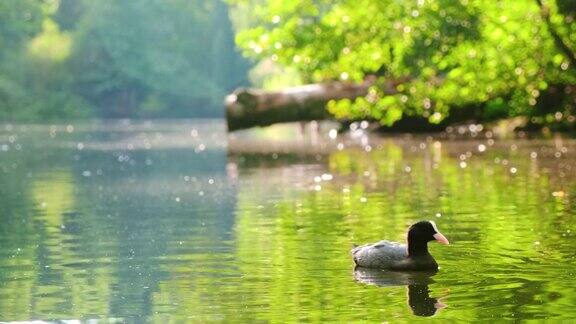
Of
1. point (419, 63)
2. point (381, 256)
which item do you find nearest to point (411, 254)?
point (381, 256)

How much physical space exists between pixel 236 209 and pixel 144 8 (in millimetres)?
116032

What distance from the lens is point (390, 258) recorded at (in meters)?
13.7

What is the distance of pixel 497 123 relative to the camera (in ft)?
151

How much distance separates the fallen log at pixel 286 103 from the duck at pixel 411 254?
3090 cm

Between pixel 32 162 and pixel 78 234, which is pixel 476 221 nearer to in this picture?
pixel 78 234

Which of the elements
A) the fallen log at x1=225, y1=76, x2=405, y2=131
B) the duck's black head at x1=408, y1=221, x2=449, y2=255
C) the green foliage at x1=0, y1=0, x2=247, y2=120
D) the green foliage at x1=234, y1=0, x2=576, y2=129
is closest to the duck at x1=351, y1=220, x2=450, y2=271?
the duck's black head at x1=408, y1=221, x2=449, y2=255

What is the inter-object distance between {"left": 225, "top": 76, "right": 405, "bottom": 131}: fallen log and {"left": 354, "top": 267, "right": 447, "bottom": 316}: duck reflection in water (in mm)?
31150

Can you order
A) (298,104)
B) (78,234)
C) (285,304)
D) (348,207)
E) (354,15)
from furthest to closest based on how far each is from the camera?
(298,104)
(354,15)
(348,207)
(78,234)
(285,304)

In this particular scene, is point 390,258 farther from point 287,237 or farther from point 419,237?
point 287,237

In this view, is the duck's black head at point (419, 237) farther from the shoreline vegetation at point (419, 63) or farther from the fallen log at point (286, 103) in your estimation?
the fallen log at point (286, 103)

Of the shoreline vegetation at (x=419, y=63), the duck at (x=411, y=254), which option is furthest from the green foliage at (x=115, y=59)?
Answer: the duck at (x=411, y=254)

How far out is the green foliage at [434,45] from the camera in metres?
34.9

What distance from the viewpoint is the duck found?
13500 millimetres

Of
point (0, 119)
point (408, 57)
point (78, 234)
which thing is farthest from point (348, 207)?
point (0, 119)
